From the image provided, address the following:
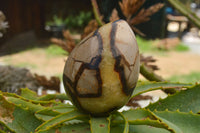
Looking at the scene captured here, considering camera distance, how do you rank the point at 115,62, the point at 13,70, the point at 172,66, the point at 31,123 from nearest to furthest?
the point at 115,62, the point at 31,123, the point at 13,70, the point at 172,66

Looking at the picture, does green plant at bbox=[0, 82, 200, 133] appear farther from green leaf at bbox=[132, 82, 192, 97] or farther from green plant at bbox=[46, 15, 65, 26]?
green plant at bbox=[46, 15, 65, 26]

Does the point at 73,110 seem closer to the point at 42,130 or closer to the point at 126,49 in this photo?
the point at 42,130

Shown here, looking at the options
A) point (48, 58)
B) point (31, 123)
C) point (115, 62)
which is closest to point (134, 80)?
point (115, 62)

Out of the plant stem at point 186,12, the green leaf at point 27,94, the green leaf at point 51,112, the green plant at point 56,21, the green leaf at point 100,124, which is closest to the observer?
the green leaf at point 100,124

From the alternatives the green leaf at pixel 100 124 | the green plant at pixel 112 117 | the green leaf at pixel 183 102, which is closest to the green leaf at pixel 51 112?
the green plant at pixel 112 117

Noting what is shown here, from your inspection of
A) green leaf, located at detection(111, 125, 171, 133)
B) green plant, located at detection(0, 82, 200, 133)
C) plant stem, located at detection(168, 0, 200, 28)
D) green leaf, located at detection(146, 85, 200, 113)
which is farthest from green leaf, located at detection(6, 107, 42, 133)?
plant stem, located at detection(168, 0, 200, 28)

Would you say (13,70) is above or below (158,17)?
below

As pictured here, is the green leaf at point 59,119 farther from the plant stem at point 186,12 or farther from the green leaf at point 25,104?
the plant stem at point 186,12
